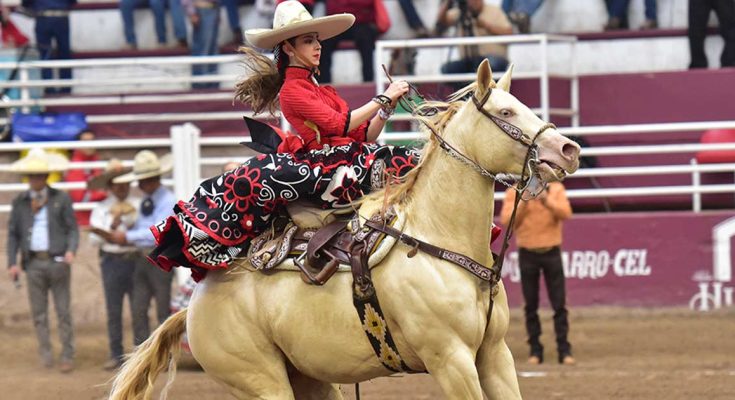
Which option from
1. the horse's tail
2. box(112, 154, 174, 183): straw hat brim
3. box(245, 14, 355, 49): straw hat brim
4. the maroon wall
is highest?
box(245, 14, 355, 49): straw hat brim

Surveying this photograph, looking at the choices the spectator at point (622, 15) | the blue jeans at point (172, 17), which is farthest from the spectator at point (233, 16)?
the spectator at point (622, 15)

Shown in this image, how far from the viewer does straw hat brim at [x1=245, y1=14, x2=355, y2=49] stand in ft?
19.4

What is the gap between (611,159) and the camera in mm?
13688

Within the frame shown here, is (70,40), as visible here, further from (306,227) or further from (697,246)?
(306,227)

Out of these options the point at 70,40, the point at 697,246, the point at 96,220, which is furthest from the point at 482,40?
the point at 70,40

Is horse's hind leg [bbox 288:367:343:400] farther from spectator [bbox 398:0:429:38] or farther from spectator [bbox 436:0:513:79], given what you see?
spectator [bbox 398:0:429:38]

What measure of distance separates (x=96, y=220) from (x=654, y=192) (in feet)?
17.6

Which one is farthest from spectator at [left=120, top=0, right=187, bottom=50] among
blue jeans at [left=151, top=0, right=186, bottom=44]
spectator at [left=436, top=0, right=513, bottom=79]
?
spectator at [left=436, top=0, right=513, bottom=79]

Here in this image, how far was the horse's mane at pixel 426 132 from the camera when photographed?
5.81m

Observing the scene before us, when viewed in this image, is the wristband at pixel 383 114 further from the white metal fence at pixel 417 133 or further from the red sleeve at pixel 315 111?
the white metal fence at pixel 417 133

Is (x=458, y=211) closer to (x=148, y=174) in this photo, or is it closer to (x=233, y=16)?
(x=148, y=174)

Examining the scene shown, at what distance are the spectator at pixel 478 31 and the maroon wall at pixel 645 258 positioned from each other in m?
2.15

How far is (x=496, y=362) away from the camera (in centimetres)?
571

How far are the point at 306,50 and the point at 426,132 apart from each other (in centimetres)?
68
